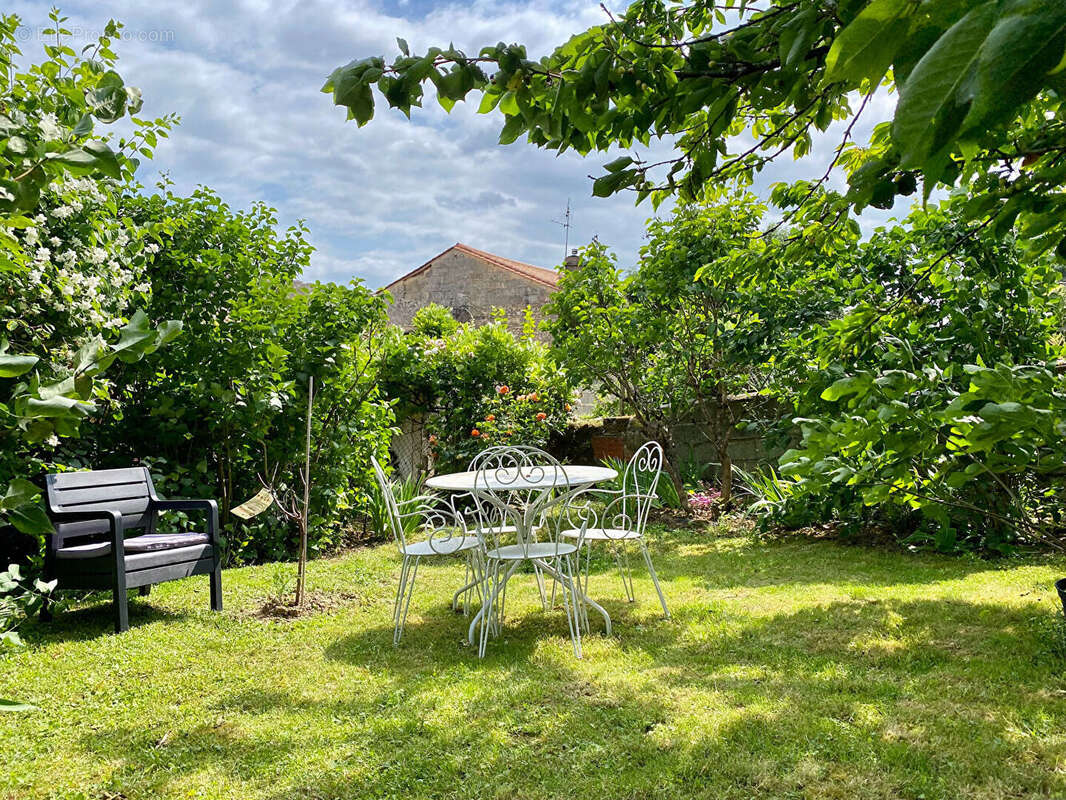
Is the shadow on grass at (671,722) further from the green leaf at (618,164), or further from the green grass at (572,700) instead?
the green leaf at (618,164)

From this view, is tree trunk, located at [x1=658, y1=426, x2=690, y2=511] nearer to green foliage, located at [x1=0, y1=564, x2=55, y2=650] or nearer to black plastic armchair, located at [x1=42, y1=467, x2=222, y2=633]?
black plastic armchair, located at [x1=42, y1=467, x2=222, y2=633]

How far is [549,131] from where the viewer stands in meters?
1.53

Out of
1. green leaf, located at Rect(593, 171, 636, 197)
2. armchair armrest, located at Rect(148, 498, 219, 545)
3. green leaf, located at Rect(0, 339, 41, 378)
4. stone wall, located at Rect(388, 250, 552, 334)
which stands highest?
stone wall, located at Rect(388, 250, 552, 334)

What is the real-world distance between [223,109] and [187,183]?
229cm

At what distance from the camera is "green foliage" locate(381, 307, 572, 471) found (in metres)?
7.70

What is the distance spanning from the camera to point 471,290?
15.8 meters

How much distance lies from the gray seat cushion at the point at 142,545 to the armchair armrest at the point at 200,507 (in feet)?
0.17

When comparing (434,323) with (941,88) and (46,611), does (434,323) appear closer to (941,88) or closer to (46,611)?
(46,611)

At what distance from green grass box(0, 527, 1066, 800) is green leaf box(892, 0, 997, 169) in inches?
79.7

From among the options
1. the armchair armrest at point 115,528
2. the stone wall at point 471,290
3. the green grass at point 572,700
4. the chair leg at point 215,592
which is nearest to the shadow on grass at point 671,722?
the green grass at point 572,700

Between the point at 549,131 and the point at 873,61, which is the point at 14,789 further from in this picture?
the point at 873,61

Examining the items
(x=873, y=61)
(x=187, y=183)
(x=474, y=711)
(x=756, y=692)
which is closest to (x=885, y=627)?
(x=756, y=692)

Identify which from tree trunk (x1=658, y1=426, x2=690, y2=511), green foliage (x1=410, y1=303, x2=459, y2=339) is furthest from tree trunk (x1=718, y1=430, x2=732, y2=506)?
green foliage (x1=410, y1=303, x2=459, y2=339)

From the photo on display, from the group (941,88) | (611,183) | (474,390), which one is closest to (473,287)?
(474,390)
